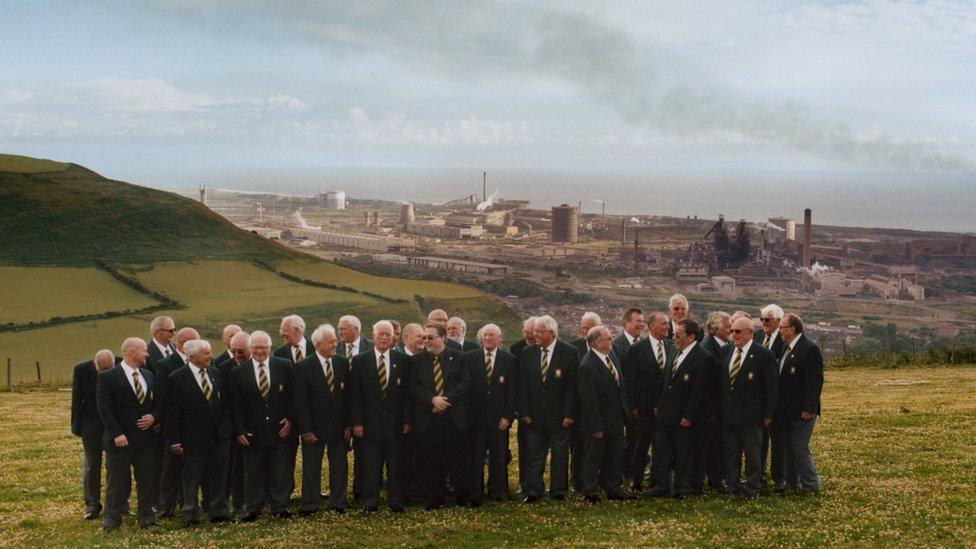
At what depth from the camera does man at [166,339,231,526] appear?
426 inches

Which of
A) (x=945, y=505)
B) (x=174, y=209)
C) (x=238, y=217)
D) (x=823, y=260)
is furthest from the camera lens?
→ (x=238, y=217)

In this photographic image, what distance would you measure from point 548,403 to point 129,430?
5239 millimetres

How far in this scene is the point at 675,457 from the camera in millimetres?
11883

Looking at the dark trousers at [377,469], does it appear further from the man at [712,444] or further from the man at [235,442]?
the man at [712,444]

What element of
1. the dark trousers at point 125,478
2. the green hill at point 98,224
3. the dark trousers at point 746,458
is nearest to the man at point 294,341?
the dark trousers at point 125,478

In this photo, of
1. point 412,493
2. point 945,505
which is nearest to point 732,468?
point 945,505

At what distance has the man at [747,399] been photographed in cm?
1139

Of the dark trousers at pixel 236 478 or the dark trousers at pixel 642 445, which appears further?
the dark trousers at pixel 642 445

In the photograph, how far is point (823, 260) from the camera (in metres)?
126

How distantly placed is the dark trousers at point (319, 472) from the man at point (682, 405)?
4.10 meters

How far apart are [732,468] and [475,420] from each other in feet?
11.2

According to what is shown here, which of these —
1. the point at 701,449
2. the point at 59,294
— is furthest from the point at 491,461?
the point at 59,294

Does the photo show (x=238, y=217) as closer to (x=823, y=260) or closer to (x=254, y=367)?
(x=823, y=260)

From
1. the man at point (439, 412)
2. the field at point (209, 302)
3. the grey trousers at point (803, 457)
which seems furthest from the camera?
the field at point (209, 302)
